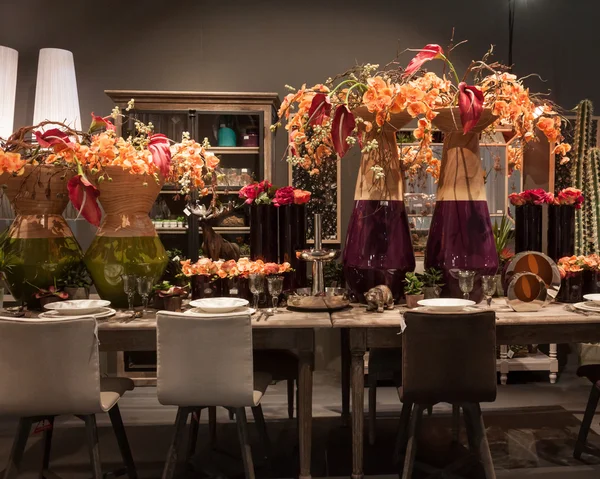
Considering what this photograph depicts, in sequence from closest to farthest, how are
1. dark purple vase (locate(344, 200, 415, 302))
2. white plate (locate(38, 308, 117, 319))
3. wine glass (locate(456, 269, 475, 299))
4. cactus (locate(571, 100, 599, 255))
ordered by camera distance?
white plate (locate(38, 308, 117, 319)) → wine glass (locate(456, 269, 475, 299)) → dark purple vase (locate(344, 200, 415, 302)) → cactus (locate(571, 100, 599, 255))

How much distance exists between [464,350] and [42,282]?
5.61ft

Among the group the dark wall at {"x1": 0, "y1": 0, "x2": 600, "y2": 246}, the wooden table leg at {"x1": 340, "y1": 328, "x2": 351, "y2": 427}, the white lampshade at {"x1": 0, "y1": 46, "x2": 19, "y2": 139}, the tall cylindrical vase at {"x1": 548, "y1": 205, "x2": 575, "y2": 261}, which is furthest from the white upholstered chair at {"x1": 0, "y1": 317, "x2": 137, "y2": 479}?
the dark wall at {"x1": 0, "y1": 0, "x2": 600, "y2": 246}

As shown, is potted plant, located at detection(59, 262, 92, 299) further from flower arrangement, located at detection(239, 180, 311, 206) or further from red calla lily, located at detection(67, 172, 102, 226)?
flower arrangement, located at detection(239, 180, 311, 206)

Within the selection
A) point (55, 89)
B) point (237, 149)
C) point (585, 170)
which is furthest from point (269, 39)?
point (585, 170)

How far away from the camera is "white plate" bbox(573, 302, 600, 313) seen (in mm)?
2340

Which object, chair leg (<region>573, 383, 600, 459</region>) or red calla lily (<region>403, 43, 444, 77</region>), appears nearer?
red calla lily (<region>403, 43, 444, 77</region>)

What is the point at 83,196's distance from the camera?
2258 millimetres

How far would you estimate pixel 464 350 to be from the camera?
2.08 metres

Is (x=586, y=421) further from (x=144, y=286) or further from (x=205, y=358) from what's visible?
(x=144, y=286)

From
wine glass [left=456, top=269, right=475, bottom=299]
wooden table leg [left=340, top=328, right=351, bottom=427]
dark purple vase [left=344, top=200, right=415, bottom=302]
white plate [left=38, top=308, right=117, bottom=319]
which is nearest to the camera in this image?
white plate [left=38, top=308, right=117, bottom=319]

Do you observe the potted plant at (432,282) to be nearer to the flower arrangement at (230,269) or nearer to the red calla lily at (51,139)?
the flower arrangement at (230,269)

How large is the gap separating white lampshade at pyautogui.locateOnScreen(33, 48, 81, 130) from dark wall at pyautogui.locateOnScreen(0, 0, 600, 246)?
41 centimetres

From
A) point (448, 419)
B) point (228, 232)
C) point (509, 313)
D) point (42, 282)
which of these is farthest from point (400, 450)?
point (228, 232)

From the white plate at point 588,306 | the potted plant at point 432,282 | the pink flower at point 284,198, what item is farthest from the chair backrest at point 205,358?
the white plate at point 588,306
